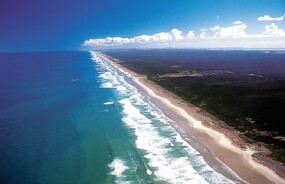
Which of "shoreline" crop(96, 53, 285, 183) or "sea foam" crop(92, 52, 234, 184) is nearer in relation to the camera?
"sea foam" crop(92, 52, 234, 184)

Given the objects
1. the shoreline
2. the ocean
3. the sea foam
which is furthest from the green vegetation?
the ocean

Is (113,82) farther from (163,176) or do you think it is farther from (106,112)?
(163,176)

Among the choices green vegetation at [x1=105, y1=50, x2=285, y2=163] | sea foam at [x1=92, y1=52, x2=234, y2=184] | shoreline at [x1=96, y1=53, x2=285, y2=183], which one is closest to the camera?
sea foam at [x1=92, y1=52, x2=234, y2=184]

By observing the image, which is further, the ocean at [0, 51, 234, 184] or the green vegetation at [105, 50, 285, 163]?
the green vegetation at [105, 50, 285, 163]

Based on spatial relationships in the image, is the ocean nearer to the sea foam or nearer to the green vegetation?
the sea foam

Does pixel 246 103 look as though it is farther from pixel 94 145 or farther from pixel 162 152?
pixel 94 145

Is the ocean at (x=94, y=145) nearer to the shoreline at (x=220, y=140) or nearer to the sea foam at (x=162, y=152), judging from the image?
the sea foam at (x=162, y=152)

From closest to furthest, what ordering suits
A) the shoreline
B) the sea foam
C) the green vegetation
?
the sea foam, the shoreline, the green vegetation
